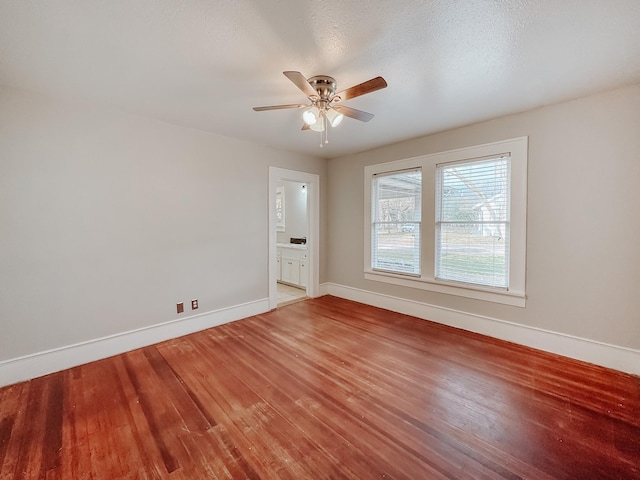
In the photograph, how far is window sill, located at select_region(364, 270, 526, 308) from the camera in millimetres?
3029

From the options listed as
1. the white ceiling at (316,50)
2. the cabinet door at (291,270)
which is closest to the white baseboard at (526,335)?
the cabinet door at (291,270)

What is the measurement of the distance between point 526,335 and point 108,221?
4670mm

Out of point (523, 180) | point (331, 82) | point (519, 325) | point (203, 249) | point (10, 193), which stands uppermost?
point (331, 82)

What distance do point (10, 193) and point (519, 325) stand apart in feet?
17.0

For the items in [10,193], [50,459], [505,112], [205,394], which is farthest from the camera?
[505,112]

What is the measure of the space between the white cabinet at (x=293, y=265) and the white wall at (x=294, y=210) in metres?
0.52

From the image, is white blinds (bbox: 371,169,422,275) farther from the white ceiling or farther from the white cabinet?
the white cabinet

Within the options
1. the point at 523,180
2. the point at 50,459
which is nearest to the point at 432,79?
the point at 523,180

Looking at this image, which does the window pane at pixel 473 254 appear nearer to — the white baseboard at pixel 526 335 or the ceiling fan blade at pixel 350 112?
the white baseboard at pixel 526 335

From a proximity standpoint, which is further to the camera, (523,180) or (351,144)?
(351,144)

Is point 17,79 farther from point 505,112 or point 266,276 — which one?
point 505,112

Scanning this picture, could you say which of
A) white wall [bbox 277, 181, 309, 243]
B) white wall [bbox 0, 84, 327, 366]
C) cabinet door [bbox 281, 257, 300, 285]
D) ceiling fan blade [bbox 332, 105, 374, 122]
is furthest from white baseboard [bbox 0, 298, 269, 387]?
ceiling fan blade [bbox 332, 105, 374, 122]

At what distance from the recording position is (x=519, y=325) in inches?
118

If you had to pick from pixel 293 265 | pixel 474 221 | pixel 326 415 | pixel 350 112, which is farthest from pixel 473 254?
pixel 293 265
